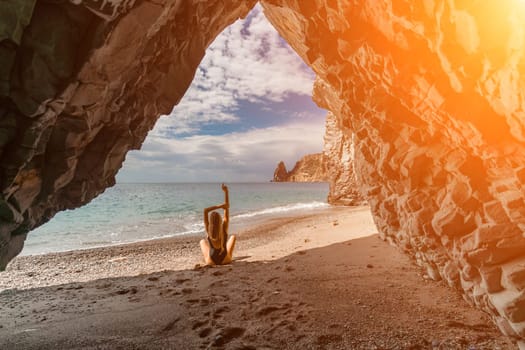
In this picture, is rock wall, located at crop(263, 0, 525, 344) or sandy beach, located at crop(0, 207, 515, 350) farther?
sandy beach, located at crop(0, 207, 515, 350)

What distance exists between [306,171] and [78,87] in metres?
171

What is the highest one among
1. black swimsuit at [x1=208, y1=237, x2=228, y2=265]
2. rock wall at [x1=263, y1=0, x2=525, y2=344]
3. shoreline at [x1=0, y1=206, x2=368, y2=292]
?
rock wall at [x1=263, y1=0, x2=525, y2=344]

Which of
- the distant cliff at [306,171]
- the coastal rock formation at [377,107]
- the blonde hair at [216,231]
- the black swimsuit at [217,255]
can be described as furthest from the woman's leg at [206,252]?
the distant cliff at [306,171]

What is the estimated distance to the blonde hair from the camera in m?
10.0

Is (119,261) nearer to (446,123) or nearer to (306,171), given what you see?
(446,123)

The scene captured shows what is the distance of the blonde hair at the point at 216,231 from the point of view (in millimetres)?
10016

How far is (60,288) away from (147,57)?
748cm

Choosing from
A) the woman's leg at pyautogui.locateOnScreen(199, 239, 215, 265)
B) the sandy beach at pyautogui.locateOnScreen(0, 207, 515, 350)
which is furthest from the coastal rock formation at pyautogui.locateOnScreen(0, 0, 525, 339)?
the woman's leg at pyautogui.locateOnScreen(199, 239, 215, 265)

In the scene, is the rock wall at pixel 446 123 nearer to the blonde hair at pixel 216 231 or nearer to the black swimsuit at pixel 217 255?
the blonde hair at pixel 216 231

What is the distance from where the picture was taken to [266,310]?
5.27m

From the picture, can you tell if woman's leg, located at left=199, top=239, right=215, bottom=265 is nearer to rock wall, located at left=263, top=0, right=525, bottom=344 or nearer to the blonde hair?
the blonde hair

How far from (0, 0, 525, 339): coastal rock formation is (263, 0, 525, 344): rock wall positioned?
0.02m

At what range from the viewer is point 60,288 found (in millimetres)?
8625

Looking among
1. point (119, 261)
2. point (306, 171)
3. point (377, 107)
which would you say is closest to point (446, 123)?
point (377, 107)
